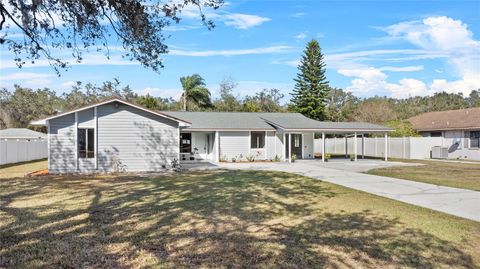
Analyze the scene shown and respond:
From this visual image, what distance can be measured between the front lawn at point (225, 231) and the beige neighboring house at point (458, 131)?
22.3 metres

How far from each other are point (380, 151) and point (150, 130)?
20.7 m

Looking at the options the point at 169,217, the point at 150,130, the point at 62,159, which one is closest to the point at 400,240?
the point at 169,217

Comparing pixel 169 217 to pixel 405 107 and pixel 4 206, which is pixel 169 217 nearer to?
pixel 4 206

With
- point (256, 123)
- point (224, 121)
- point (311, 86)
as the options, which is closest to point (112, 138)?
point (224, 121)

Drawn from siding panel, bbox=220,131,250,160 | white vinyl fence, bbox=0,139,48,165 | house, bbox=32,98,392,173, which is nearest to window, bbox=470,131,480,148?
siding panel, bbox=220,131,250,160

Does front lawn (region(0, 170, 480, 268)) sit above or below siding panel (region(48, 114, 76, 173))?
below

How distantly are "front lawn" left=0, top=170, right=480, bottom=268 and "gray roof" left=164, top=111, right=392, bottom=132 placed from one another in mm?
14476

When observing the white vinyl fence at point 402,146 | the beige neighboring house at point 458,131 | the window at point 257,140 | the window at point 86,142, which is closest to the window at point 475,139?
the beige neighboring house at point 458,131

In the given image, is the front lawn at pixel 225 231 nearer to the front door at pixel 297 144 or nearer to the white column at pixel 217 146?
the white column at pixel 217 146

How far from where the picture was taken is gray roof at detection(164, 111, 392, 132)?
85.7ft

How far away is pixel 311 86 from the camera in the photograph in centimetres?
5031

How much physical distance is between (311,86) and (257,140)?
2526 centimetres

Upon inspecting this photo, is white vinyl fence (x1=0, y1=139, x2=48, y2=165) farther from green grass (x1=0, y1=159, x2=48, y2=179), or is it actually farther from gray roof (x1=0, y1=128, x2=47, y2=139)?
gray roof (x1=0, y1=128, x2=47, y2=139)

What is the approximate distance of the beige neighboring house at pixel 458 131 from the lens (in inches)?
1157
